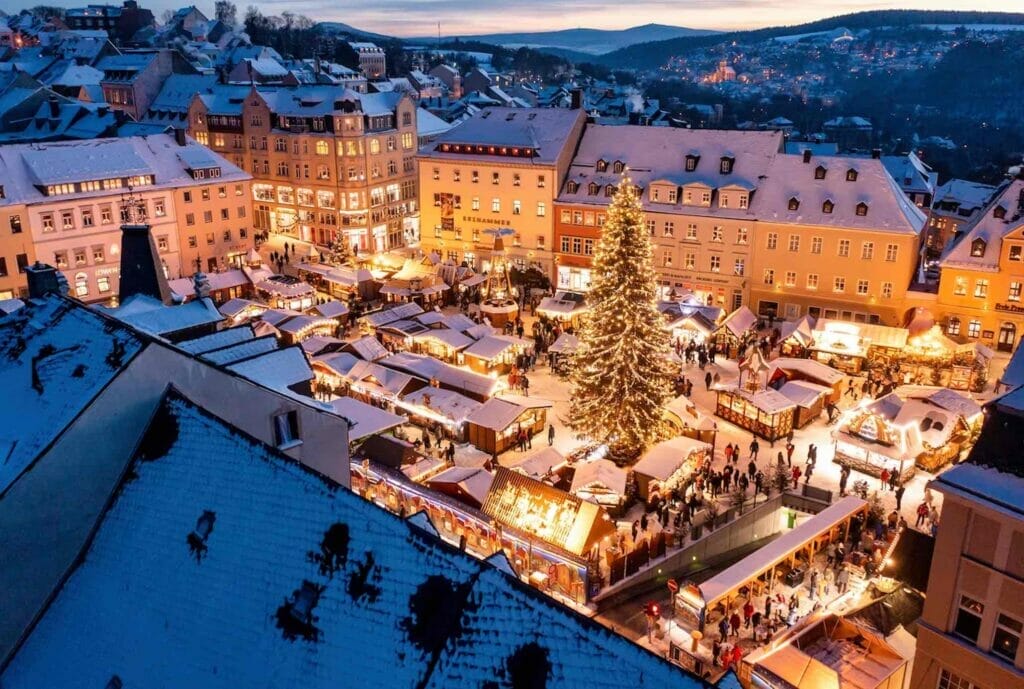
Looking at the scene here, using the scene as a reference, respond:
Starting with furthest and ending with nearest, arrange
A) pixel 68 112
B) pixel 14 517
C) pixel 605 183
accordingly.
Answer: pixel 68 112
pixel 605 183
pixel 14 517

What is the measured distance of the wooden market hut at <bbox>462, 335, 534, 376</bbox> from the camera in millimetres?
37906

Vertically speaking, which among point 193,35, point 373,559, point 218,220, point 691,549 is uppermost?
point 193,35

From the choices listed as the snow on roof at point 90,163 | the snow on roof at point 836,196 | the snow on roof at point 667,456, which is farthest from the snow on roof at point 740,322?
the snow on roof at point 90,163

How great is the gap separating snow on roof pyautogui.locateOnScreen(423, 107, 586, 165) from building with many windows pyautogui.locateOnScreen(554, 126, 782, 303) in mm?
1834

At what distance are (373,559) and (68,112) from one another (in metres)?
66.0

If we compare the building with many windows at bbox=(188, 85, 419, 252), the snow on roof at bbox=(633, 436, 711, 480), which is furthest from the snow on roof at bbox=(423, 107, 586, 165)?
the snow on roof at bbox=(633, 436, 711, 480)

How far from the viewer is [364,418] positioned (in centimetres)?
2948

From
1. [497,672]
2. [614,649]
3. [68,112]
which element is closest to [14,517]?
[497,672]

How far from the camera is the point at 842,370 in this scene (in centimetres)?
3975

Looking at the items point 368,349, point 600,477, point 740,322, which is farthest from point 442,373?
point 740,322

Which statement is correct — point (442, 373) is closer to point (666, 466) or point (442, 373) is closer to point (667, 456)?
point (667, 456)

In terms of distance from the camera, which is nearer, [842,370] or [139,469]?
[139,469]

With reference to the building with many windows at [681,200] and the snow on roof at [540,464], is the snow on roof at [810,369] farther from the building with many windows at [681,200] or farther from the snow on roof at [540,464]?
the snow on roof at [540,464]

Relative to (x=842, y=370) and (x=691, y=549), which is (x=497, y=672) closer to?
(x=691, y=549)
